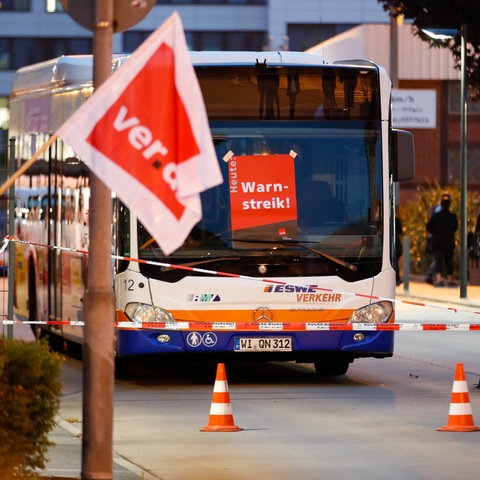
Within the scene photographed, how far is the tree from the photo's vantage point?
35.0 m

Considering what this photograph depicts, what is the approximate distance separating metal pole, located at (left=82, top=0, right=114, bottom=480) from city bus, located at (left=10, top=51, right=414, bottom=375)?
768 cm

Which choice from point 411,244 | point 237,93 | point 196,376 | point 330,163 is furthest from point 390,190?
point 411,244

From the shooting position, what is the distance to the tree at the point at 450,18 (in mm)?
35031

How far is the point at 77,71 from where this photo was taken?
18.4m

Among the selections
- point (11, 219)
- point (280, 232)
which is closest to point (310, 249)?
point (280, 232)

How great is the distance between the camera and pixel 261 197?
1573cm

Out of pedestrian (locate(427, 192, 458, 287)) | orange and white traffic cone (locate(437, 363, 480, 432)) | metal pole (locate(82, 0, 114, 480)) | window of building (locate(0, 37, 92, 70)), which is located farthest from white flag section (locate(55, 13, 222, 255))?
window of building (locate(0, 37, 92, 70))

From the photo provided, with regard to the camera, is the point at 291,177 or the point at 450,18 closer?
the point at 291,177

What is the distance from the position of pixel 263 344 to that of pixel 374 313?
1.03 meters

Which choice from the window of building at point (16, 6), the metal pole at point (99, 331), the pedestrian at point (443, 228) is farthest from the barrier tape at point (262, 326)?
the window of building at point (16, 6)

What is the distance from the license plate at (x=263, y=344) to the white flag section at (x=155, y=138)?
8446 mm

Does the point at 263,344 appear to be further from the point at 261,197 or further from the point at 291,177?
the point at 291,177

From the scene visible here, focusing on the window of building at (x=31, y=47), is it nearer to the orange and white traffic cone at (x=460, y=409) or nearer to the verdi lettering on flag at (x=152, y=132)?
the orange and white traffic cone at (x=460, y=409)

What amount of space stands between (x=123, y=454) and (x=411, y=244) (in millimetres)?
28803
